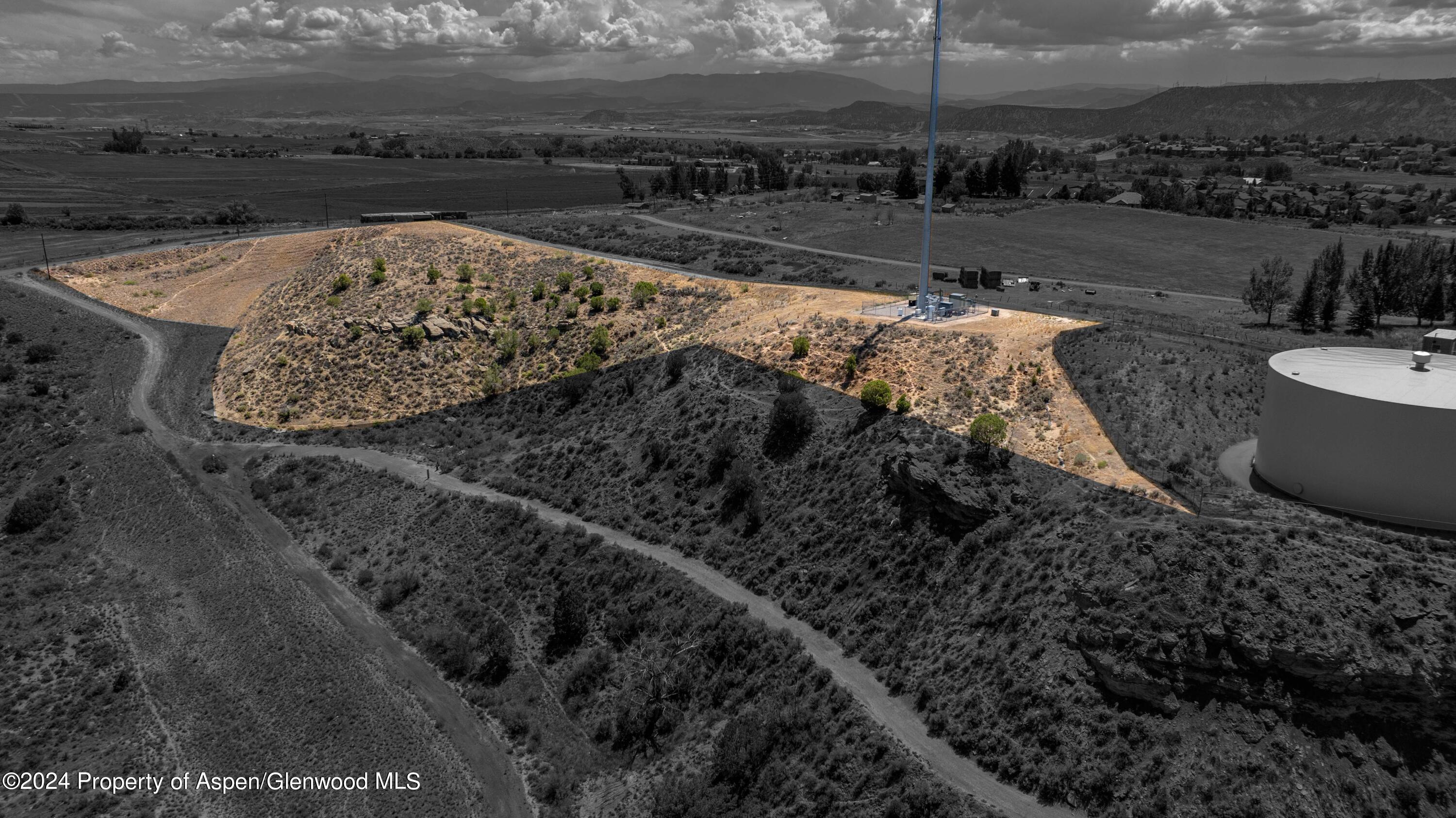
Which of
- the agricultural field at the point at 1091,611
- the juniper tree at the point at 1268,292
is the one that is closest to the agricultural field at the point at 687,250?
the juniper tree at the point at 1268,292

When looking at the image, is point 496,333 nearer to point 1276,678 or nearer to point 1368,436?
point 1368,436

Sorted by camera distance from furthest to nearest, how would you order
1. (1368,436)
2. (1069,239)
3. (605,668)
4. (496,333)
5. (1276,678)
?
(1069,239), (496,333), (605,668), (1368,436), (1276,678)

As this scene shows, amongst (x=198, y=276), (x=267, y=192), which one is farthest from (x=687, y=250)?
(x=267, y=192)

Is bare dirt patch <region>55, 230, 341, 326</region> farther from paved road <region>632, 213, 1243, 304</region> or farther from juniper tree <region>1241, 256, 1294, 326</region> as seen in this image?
juniper tree <region>1241, 256, 1294, 326</region>

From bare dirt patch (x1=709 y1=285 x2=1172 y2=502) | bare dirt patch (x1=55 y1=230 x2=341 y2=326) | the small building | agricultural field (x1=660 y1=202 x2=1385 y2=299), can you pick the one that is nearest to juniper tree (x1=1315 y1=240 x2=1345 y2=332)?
agricultural field (x1=660 y1=202 x2=1385 y2=299)

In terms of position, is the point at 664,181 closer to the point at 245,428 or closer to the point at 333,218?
the point at 333,218

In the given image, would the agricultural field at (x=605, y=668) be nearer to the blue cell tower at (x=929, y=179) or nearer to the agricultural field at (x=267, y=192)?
the blue cell tower at (x=929, y=179)

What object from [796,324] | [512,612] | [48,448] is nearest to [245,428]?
[48,448]
